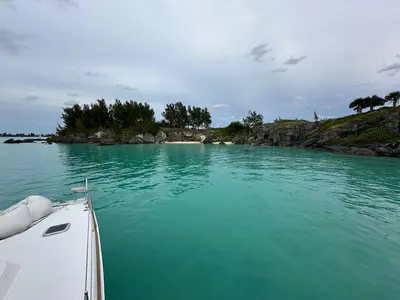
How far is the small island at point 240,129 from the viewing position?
4977 centimetres

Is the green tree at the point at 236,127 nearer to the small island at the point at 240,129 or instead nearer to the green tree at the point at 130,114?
the small island at the point at 240,129

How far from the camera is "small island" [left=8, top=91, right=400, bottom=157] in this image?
163 feet

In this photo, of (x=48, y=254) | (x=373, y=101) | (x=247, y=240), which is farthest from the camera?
(x=373, y=101)

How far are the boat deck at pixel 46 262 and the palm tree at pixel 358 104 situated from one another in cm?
9757

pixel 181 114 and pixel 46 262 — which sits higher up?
pixel 181 114

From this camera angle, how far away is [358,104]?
7675 centimetres

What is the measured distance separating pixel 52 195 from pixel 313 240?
1860 cm

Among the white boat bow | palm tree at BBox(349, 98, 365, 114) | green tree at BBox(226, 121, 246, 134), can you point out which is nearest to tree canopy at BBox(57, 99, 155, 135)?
green tree at BBox(226, 121, 246, 134)

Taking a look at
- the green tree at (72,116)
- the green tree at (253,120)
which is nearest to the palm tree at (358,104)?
the green tree at (253,120)

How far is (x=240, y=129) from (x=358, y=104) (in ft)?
169

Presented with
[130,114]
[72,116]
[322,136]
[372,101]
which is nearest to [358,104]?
[372,101]

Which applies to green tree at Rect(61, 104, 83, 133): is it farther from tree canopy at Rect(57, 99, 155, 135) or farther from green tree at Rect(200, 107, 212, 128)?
green tree at Rect(200, 107, 212, 128)

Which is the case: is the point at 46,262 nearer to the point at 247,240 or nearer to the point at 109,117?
the point at 247,240

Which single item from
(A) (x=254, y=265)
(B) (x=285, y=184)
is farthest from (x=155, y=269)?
(B) (x=285, y=184)
